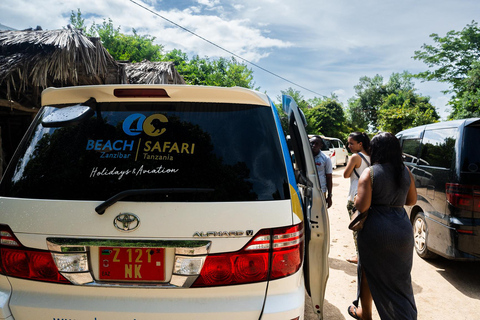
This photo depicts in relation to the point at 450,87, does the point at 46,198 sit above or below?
below

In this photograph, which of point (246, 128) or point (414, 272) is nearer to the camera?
point (246, 128)

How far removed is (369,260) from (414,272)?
228 centimetres

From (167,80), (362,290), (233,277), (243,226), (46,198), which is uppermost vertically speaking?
(167,80)

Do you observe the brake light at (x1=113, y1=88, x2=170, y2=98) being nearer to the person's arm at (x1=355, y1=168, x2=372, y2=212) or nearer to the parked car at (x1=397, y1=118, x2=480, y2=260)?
the person's arm at (x1=355, y1=168, x2=372, y2=212)

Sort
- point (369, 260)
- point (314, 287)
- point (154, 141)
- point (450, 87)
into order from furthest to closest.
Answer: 1. point (450, 87)
2. point (369, 260)
3. point (314, 287)
4. point (154, 141)

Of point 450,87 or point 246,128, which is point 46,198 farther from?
point 450,87

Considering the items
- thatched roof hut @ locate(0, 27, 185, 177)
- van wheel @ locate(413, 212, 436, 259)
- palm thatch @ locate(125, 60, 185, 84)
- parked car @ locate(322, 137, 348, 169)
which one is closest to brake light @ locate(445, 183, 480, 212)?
van wheel @ locate(413, 212, 436, 259)

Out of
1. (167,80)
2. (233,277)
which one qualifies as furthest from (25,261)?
(167,80)

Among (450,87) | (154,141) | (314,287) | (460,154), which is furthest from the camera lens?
(450,87)

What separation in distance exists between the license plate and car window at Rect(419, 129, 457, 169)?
3688 millimetres

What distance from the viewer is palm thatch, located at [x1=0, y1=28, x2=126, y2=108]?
17.5 feet

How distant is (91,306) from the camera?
1541 mm

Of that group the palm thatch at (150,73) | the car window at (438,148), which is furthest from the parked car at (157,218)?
the palm thatch at (150,73)

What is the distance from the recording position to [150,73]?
906 cm
